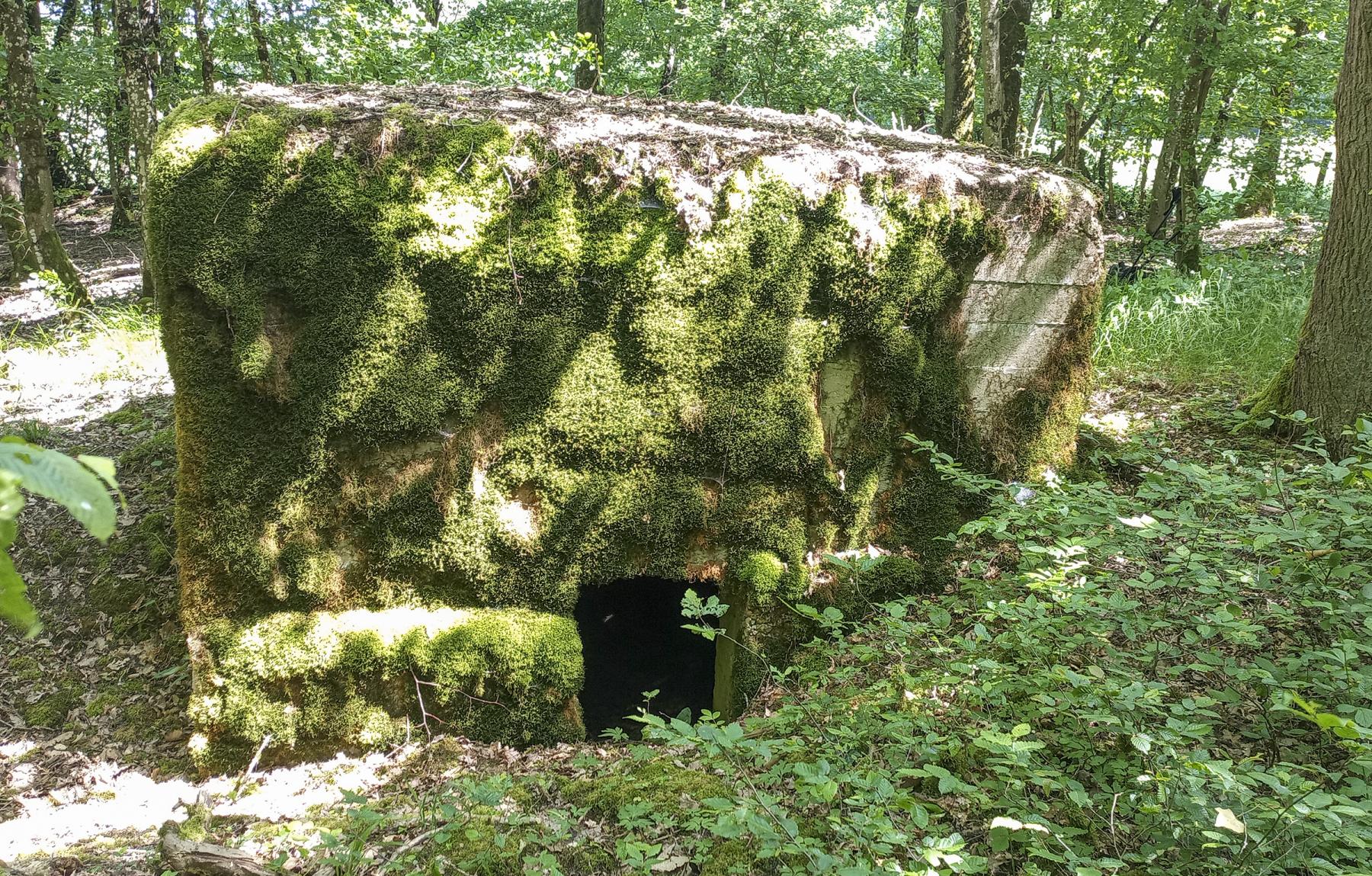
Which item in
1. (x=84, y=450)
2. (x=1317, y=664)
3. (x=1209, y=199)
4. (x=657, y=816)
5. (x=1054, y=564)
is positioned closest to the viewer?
(x=657, y=816)

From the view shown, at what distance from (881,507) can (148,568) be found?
15.1 ft

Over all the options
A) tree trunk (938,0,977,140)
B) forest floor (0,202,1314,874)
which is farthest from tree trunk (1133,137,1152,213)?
forest floor (0,202,1314,874)

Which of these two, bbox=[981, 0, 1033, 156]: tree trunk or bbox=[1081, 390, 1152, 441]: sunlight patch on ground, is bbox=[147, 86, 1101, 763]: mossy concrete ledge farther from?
bbox=[981, 0, 1033, 156]: tree trunk

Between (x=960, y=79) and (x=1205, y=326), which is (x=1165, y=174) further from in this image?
(x=1205, y=326)

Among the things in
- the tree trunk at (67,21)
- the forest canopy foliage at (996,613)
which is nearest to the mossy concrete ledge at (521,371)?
the forest canopy foliage at (996,613)

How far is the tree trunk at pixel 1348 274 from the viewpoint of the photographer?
15.6ft

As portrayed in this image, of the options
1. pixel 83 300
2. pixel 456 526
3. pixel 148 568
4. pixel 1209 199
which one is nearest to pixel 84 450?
pixel 148 568

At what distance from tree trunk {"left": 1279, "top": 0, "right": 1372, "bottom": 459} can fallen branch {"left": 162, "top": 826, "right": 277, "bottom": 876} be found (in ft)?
20.1

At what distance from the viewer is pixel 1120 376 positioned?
261 inches

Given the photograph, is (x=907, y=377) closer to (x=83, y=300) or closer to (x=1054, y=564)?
(x=1054, y=564)

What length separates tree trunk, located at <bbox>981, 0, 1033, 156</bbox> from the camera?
743 centimetres


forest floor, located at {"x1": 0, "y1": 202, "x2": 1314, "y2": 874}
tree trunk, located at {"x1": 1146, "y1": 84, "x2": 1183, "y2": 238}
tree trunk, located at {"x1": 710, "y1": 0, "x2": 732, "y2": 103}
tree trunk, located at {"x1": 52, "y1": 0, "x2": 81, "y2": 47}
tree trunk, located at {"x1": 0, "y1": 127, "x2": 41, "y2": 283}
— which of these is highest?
tree trunk, located at {"x1": 52, "y1": 0, "x2": 81, "y2": 47}

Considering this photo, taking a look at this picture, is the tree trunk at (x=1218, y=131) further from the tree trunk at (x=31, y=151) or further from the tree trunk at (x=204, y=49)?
the tree trunk at (x=31, y=151)

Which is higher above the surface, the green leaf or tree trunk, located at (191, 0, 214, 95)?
tree trunk, located at (191, 0, 214, 95)
